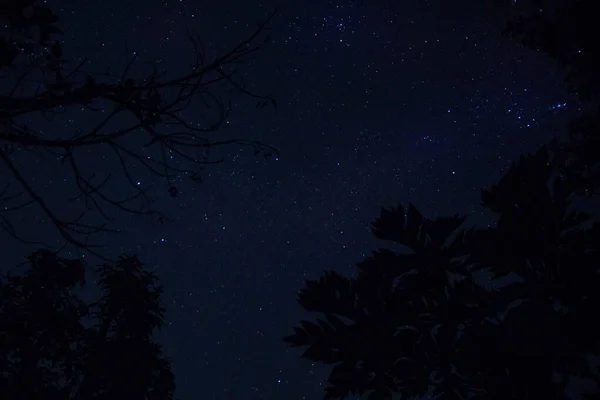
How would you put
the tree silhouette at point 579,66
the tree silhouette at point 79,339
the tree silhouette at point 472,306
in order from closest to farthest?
the tree silhouette at point 472,306
the tree silhouette at point 579,66
the tree silhouette at point 79,339

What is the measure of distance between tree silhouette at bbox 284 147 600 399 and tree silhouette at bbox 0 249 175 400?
7.09 m

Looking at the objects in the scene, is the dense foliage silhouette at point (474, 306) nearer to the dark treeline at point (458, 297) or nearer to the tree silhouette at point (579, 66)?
the dark treeline at point (458, 297)

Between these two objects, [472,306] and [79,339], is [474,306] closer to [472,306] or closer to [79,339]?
[472,306]

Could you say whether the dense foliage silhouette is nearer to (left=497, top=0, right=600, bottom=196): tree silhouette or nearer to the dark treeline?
the dark treeline

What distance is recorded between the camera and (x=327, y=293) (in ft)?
4.47

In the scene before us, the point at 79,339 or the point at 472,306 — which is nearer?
the point at 472,306

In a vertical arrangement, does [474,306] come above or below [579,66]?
below

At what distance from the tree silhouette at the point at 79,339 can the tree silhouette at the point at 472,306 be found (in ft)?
23.3

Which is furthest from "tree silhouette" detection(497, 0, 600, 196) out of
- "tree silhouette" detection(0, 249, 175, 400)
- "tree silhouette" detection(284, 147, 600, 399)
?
"tree silhouette" detection(0, 249, 175, 400)

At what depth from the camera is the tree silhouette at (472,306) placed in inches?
51.4

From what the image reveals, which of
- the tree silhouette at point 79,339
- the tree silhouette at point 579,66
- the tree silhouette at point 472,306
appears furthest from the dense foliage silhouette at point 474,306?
the tree silhouette at point 79,339

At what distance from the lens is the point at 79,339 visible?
8.77 metres

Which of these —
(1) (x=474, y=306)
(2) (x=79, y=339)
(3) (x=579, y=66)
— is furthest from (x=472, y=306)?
(2) (x=79, y=339)

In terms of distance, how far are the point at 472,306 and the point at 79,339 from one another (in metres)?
8.79
